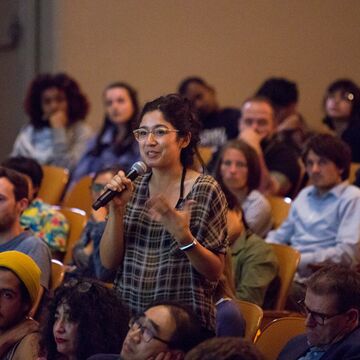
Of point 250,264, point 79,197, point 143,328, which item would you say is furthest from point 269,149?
point 143,328

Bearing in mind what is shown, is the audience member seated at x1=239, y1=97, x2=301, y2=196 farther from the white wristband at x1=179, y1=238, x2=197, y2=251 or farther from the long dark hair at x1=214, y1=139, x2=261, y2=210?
the white wristband at x1=179, y1=238, x2=197, y2=251

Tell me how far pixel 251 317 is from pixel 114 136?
9.45 ft

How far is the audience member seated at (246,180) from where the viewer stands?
4.57 meters

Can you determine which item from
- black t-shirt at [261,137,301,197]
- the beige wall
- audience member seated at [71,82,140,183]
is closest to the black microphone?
black t-shirt at [261,137,301,197]

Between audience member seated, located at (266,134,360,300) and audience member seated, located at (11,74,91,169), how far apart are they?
2.06 m

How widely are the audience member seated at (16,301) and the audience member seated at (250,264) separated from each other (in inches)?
35.8

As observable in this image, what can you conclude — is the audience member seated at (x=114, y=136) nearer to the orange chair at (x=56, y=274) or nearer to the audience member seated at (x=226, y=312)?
the orange chair at (x=56, y=274)

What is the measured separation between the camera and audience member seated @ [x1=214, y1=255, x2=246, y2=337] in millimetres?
3090

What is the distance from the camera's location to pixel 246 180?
464cm

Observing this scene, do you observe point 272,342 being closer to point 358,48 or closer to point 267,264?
point 267,264

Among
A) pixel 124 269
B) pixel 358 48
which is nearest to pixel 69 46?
pixel 358 48

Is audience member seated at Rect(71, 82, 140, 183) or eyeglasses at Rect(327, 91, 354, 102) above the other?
eyeglasses at Rect(327, 91, 354, 102)

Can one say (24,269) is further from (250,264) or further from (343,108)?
(343,108)

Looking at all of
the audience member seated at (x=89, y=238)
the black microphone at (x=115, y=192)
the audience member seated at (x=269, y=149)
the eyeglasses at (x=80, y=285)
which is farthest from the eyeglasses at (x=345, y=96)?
the eyeglasses at (x=80, y=285)
